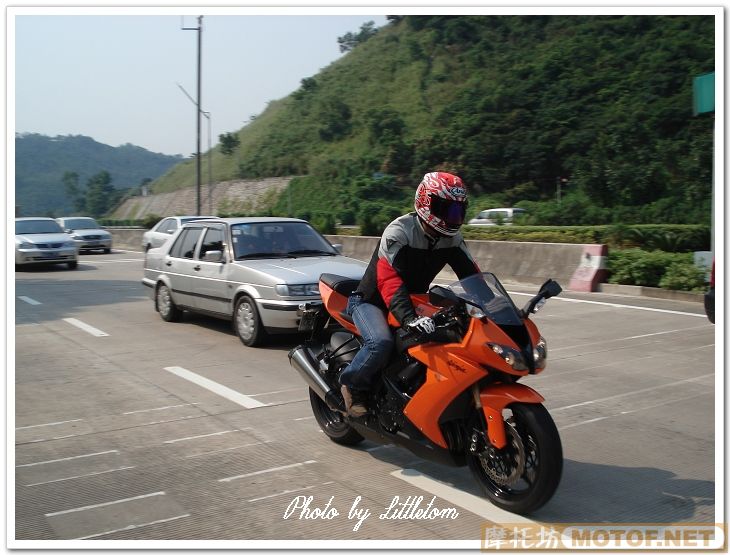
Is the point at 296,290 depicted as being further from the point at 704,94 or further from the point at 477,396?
the point at 704,94

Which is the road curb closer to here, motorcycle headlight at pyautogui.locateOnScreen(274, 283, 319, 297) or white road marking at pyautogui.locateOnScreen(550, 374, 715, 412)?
white road marking at pyautogui.locateOnScreen(550, 374, 715, 412)

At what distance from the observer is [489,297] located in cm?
438

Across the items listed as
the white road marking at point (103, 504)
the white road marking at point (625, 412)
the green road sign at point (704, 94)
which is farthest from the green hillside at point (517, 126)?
the white road marking at point (103, 504)

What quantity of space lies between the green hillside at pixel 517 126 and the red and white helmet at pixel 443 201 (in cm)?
2517

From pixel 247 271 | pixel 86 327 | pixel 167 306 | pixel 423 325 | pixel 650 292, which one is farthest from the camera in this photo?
pixel 650 292

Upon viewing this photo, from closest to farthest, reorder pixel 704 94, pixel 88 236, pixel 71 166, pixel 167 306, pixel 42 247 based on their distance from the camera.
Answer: pixel 167 306 → pixel 704 94 → pixel 42 247 → pixel 88 236 → pixel 71 166

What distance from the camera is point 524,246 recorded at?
54.6ft

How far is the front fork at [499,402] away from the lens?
4.16m

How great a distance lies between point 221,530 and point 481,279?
2050 mm

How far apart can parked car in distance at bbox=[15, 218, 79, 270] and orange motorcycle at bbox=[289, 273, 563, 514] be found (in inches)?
731

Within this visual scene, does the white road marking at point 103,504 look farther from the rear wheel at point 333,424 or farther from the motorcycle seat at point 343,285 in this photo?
the motorcycle seat at point 343,285

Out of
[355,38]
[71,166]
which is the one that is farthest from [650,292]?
[355,38]

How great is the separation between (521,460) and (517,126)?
6017 centimetres

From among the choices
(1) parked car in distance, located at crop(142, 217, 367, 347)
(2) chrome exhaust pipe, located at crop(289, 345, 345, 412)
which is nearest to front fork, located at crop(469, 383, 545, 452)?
(2) chrome exhaust pipe, located at crop(289, 345, 345, 412)
